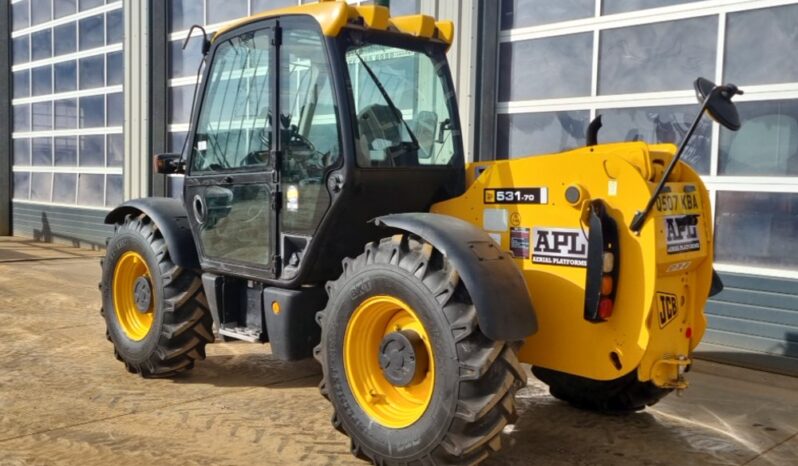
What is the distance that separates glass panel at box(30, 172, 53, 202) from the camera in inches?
598

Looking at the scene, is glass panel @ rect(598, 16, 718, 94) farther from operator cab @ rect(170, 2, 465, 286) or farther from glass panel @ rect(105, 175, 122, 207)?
glass panel @ rect(105, 175, 122, 207)

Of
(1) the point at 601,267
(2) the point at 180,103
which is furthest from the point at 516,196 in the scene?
(2) the point at 180,103

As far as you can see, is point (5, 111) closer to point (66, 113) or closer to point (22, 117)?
point (22, 117)

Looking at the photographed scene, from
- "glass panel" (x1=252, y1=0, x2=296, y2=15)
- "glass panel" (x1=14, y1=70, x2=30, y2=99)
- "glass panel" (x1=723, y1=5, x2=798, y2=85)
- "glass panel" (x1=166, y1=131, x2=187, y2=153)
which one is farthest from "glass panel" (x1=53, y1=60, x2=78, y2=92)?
"glass panel" (x1=723, y1=5, x2=798, y2=85)

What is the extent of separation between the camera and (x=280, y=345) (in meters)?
4.29

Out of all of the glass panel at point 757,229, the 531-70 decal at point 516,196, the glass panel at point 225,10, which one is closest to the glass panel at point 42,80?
the glass panel at point 225,10

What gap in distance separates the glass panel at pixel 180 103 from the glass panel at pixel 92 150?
6.80 feet

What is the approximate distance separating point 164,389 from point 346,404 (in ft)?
5.86

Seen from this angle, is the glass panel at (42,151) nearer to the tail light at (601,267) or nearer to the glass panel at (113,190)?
the glass panel at (113,190)

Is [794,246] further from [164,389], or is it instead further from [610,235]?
[164,389]

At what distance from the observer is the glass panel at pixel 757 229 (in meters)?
A: 6.11

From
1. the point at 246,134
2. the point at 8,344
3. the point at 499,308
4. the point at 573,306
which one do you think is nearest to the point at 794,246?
the point at 573,306

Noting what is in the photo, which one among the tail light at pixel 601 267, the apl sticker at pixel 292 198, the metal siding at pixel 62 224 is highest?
the apl sticker at pixel 292 198

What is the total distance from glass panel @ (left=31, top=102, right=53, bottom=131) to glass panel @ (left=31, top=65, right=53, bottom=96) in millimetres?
246
